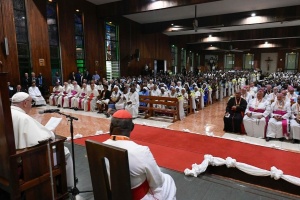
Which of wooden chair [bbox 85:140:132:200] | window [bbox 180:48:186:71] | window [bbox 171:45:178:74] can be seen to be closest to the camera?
wooden chair [bbox 85:140:132:200]

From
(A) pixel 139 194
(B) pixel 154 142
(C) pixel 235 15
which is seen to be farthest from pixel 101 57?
(A) pixel 139 194

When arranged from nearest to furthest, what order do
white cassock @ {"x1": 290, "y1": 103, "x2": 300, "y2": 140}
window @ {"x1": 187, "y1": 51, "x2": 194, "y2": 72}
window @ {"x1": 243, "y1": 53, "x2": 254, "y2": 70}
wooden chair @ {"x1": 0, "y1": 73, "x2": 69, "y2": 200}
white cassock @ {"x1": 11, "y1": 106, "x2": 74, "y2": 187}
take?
wooden chair @ {"x1": 0, "y1": 73, "x2": 69, "y2": 200}
white cassock @ {"x1": 11, "y1": 106, "x2": 74, "y2": 187}
white cassock @ {"x1": 290, "y1": 103, "x2": 300, "y2": 140}
window @ {"x1": 187, "y1": 51, "x2": 194, "y2": 72}
window @ {"x1": 243, "y1": 53, "x2": 254, "y2": 70}

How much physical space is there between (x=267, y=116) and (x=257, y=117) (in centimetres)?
23

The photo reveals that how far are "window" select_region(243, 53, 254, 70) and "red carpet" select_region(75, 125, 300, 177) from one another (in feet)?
87.6

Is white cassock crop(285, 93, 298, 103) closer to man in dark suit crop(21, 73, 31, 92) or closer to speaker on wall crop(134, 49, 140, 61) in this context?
man in dark suit crop(21, 73, 31, 92)

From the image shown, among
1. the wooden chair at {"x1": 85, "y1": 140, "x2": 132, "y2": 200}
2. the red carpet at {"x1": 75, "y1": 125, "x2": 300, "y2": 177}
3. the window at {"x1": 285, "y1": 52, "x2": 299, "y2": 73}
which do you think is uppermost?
the window at {"x1": 285, "y1": 52, "x2": 299, "y2": 73}

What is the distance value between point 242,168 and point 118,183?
2.25 metres

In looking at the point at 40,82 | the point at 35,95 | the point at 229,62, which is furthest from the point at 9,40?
the point at 229,62

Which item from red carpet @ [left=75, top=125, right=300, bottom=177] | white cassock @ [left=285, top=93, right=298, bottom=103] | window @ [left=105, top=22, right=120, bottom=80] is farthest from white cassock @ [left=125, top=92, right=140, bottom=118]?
window @ [left=105, top=22, right=120, bottom=80]

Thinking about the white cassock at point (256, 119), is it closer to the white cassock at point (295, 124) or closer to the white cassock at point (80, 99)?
the white cassock at point (295, 124)

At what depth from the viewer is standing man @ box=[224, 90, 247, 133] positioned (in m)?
5.76

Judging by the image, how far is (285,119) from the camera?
5.23 meters

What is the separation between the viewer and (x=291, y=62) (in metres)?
26.7

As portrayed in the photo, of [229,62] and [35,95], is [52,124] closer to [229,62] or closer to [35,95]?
[35,95]
